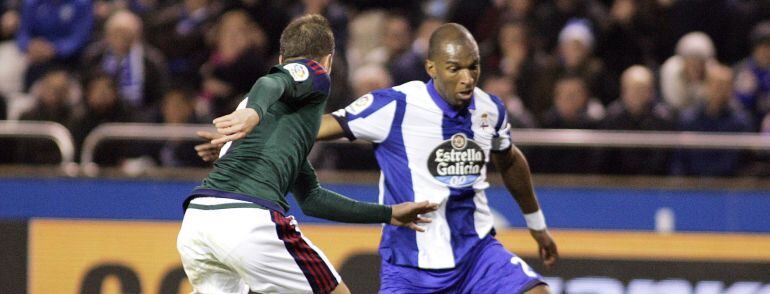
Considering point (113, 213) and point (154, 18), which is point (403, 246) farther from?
point (154, 18)

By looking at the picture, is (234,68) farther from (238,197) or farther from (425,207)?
(238,197)

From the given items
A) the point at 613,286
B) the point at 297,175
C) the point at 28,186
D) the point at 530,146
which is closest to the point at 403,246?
the point at 297,175

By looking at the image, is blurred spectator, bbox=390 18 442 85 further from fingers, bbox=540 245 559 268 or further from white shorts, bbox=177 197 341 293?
white shorts, bbox=177 197 341 293

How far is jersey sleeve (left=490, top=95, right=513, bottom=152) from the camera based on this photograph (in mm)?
6301

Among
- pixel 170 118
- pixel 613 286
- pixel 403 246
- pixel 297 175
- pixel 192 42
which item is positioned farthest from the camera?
pixel 192 42

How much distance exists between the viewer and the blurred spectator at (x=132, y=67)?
1065cm

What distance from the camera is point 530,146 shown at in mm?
9461

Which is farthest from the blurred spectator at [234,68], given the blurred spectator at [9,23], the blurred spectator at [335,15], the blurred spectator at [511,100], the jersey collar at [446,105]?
the jersey collar at [446,105]

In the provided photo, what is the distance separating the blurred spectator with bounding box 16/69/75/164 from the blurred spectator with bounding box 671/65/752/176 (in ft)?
16.9

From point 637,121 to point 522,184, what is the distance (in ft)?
11.7

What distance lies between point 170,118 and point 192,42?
3.93 feet

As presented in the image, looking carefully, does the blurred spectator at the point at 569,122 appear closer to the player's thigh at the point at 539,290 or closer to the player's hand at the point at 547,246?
the player's hand at the point at 547,246

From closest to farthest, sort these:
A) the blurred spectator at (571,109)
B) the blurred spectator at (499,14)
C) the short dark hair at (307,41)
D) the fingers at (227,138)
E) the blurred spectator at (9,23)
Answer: the fingers at (227,138) → the short dark hair at (307,41) → the blurred spectator at (571,109) → the blurred spectator at (499,14) → the blurred spectator at (9,23)

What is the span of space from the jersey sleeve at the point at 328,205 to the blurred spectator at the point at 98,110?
466cm
